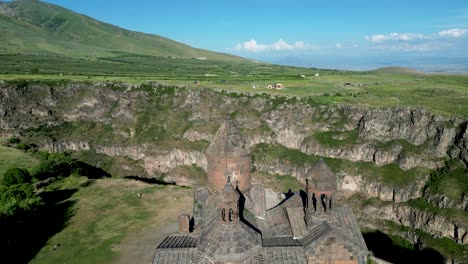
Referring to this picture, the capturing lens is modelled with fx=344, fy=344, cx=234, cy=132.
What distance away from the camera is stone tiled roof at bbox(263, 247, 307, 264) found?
81.1 feet

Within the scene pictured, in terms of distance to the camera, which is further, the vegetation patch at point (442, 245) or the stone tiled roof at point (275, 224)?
the vegetation patch at point (442, 245)

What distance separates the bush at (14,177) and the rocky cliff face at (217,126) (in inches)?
1314

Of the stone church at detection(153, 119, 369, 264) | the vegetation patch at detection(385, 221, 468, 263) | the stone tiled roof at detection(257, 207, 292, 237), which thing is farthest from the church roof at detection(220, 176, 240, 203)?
the vegetation patch at detection(385, 221, 468, 263)

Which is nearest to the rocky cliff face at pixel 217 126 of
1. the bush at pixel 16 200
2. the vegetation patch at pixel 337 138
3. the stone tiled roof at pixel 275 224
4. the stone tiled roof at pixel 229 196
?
the vegetation patch at pixel 337 138

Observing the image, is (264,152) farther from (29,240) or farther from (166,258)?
(166,258)

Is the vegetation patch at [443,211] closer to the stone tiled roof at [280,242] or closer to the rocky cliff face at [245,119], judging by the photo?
the rocky cliff face at [245,119]

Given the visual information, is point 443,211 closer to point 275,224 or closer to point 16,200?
point 275,224

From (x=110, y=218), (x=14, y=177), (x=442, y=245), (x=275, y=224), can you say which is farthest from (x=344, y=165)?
(x=14, y=177)

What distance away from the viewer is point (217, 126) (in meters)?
88.2

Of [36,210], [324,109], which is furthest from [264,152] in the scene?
[36,210]

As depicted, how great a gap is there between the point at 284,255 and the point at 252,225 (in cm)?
322

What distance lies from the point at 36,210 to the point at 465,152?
64681mm

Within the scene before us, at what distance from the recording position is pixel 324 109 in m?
79.6

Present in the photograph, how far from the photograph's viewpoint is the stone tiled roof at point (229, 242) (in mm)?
22719
